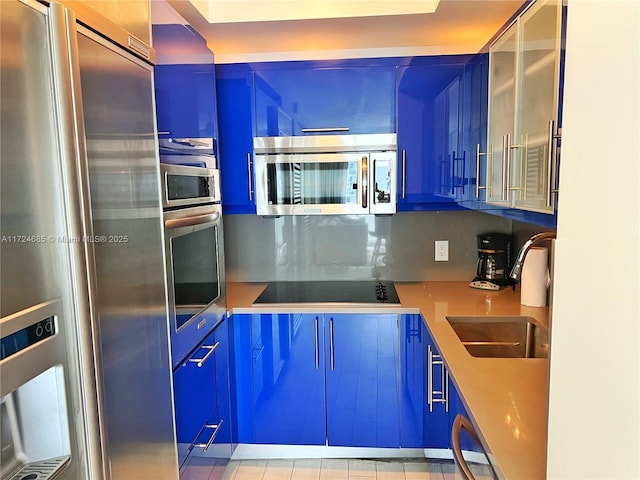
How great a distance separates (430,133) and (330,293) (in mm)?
994

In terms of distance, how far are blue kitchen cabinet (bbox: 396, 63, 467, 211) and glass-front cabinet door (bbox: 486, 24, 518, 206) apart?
33 cm

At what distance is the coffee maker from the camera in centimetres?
257

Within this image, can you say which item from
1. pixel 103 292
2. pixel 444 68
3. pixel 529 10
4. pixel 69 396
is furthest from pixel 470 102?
pixel 69 396

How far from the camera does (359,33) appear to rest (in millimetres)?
2291

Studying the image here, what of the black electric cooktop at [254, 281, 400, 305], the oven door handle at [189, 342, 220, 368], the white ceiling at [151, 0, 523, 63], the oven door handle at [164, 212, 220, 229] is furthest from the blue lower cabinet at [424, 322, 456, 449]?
the white ceiling at [151, 0, 523, 63]

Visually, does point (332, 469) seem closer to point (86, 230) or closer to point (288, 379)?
point (288, 379)

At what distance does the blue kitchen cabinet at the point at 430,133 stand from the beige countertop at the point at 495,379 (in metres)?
0.53

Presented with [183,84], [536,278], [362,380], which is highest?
[183,84]

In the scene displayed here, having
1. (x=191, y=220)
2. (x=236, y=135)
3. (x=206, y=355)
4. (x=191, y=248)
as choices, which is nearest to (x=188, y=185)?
(x=191, y=220)

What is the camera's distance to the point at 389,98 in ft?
7.63

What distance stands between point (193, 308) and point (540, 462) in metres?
1.24

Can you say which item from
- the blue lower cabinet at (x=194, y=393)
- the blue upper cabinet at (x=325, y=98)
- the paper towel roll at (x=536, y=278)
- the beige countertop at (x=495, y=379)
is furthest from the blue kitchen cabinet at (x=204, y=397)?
the paper towel roll at (x=536, y=278)

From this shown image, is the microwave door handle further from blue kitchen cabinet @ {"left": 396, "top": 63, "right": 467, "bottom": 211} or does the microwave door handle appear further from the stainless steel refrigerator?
the stainless steel refrigerator

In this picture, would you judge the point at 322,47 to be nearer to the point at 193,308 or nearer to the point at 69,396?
the point at 193,308
